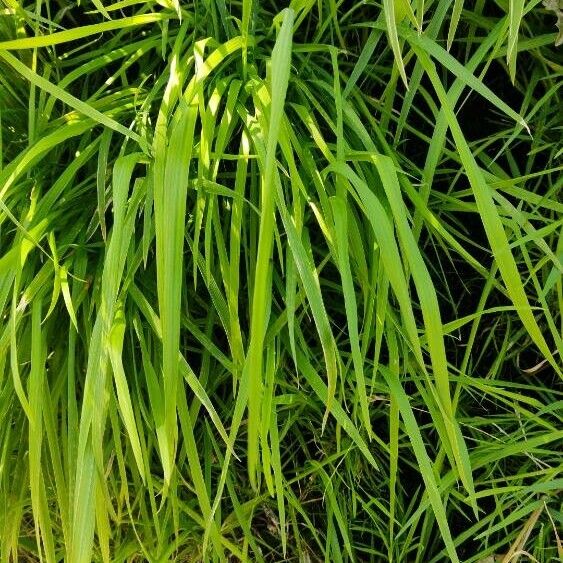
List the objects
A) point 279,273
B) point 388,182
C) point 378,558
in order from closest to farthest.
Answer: point 388,182 → point 279,273 → point 378,558

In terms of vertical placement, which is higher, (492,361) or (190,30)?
(190,30)

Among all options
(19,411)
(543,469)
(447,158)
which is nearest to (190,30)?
(447,158)

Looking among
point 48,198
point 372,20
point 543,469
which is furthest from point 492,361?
point 48,198

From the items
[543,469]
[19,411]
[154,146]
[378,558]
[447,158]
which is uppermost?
[154,146]

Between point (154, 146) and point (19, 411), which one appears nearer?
point (154, 146)

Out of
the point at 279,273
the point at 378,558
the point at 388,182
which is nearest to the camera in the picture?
the point at 388,182

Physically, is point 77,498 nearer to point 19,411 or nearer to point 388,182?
point 19,411
